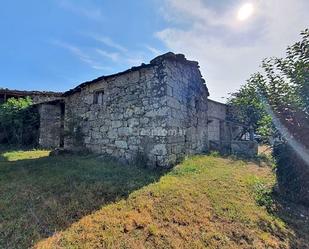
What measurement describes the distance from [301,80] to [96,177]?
5309 mm

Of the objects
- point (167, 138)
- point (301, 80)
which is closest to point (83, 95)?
point (167, 138)

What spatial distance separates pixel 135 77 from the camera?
7969 millimetres

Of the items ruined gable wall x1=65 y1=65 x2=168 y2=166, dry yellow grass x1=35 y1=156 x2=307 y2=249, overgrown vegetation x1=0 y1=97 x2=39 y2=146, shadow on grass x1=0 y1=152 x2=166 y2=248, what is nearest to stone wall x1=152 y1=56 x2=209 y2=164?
ruined gable wall x1=65 y1=65 x2=168 y2=166

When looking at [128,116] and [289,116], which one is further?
[128,116]

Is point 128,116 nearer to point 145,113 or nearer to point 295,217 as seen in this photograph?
point 145,113

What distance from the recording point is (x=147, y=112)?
7.52 m

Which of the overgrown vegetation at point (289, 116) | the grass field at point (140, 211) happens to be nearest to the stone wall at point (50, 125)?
the grass field at point (140, 211)

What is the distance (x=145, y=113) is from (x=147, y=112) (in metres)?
0.08

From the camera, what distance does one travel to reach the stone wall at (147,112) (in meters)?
7.23

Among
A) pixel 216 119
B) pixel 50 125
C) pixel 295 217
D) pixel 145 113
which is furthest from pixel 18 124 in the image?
pixel 295 217

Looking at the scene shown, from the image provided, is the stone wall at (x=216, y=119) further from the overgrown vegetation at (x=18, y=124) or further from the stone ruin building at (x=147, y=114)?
the overgrown vegetation at (x=18, y=124)

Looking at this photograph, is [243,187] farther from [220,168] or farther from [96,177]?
[96,177]

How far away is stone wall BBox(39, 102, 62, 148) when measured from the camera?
12.6 meters

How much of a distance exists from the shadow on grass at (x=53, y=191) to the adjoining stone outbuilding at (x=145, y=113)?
868mm
